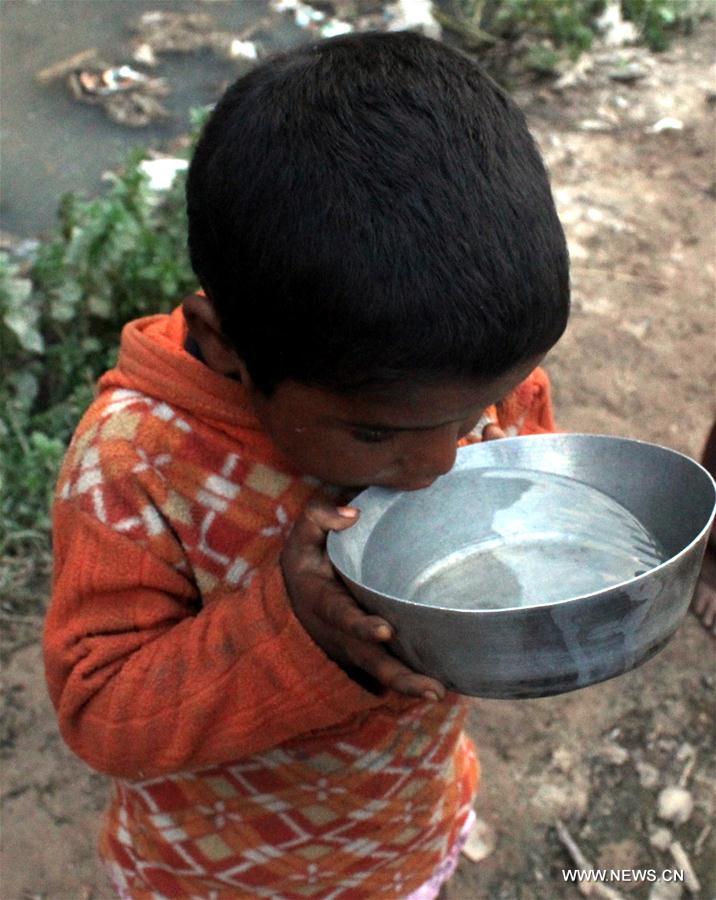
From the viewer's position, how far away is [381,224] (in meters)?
0.86

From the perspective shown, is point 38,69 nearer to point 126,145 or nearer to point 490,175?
point 126,145

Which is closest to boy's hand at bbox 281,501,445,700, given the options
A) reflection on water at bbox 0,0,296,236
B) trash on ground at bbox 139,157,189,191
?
trash on ground at bbox 139,157,189,191

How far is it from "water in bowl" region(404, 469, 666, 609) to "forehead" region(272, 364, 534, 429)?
24 centimetres

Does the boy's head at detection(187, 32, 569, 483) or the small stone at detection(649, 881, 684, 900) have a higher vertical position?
the boy's head at detection(187, 32, 569, 483)

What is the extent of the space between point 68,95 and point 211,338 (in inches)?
142

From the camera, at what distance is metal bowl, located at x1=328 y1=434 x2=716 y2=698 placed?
90cm

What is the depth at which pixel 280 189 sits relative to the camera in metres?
0.89

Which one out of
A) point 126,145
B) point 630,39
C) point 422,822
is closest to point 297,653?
point 422,822

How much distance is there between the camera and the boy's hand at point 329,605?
92 centimetres

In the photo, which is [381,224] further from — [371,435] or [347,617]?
[347,617]

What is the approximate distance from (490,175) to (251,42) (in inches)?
167

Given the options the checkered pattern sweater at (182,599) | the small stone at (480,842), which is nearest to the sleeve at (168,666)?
the checkered pattern sweater at (182,599)

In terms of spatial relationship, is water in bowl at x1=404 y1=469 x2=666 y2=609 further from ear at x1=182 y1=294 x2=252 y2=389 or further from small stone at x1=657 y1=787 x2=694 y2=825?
small stone at x1=657 y1=787 x2=694 y2=825

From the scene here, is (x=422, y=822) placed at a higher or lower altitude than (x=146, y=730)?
lower
